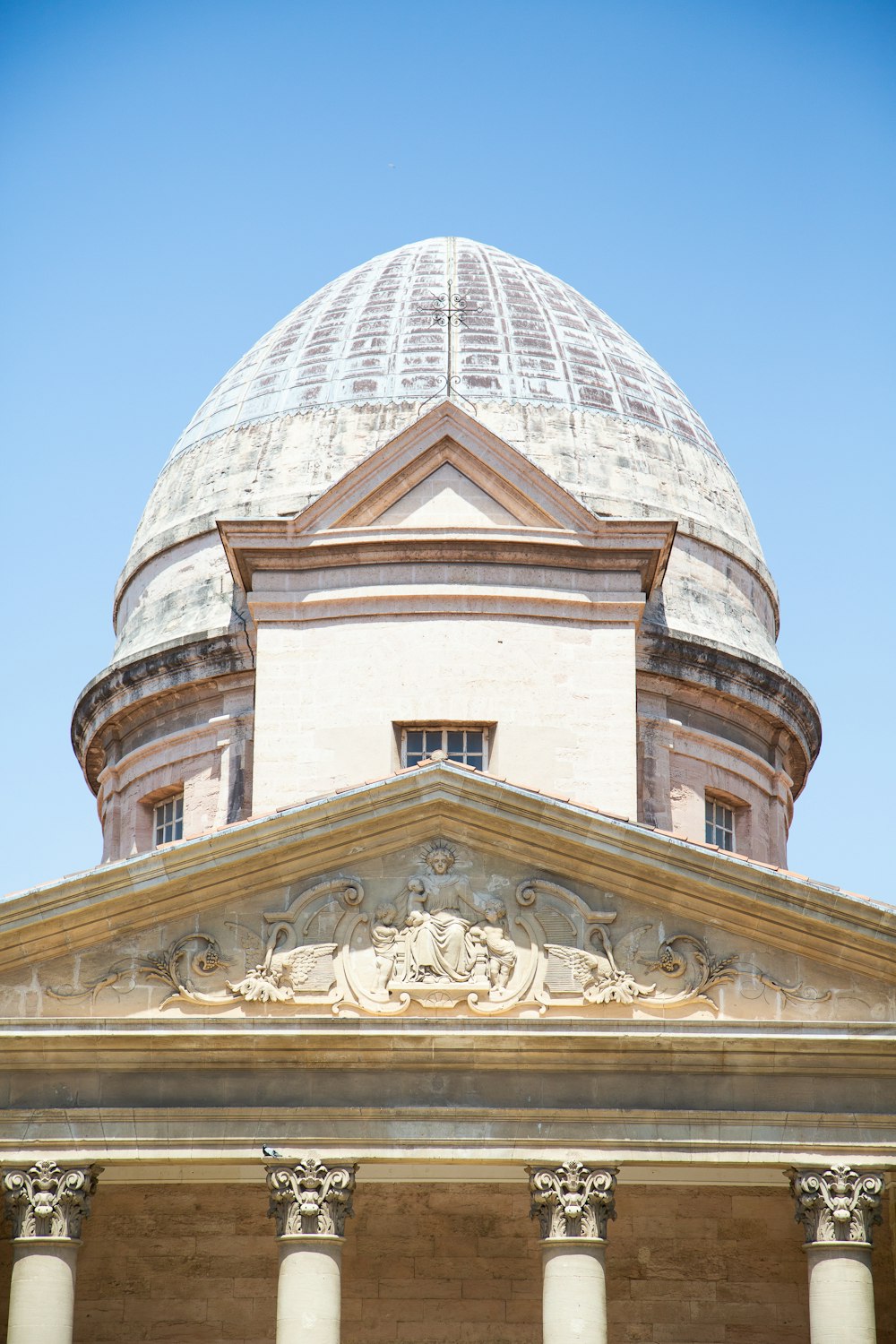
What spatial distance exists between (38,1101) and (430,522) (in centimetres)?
1544

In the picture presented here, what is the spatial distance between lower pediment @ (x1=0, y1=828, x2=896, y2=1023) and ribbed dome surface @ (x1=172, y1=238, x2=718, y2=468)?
16.9 meters

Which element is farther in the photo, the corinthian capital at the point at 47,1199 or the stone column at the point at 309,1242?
the corinthian capital at the point at 47,1199

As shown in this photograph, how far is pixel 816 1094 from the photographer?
31719 millimetres

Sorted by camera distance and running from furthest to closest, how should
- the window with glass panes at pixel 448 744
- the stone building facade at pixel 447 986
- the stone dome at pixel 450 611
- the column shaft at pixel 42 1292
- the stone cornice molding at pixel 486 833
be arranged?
1. the stone dome at pixel 450 611
2. the window with glass panes at pixel 448 744
3. the stone cornice molding at pixel 486 833
4. the stone building facade at pixel 447 986
5. the column shaft at pixel 42 1292

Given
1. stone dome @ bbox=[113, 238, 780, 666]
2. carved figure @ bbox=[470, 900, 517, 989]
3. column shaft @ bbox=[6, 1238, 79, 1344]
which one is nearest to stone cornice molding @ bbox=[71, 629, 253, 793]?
stone dome @ bbox=[113, 238, 780, 666]

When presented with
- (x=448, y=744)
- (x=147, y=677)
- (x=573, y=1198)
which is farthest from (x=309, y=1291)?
(x=147, y=677)

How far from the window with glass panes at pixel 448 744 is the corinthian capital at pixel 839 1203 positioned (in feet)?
40.7

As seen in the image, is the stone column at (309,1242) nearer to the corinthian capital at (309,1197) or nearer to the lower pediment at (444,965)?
the corinthian capital at (309,1197)

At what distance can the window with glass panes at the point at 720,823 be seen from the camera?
4556cm

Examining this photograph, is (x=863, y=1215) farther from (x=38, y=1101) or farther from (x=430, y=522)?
(x=430, y=522)

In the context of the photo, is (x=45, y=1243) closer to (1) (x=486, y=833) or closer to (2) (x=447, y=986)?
(2) (x=447, y=986)

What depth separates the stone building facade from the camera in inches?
1238

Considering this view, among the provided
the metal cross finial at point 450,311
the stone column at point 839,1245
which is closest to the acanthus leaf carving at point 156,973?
the stone column at point 839,1245

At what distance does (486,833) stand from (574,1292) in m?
6.13
